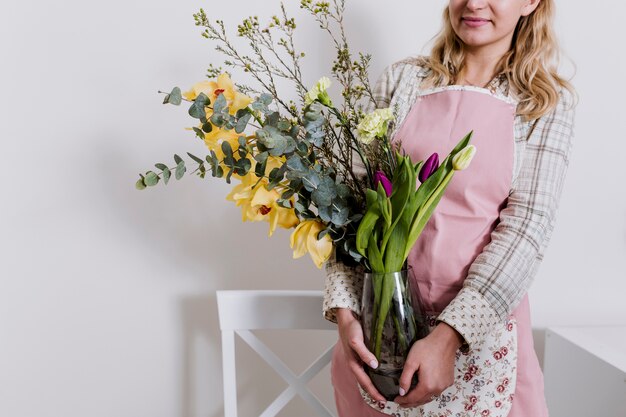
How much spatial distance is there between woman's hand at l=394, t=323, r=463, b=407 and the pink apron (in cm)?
9

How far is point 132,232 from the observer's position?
59.9 inches

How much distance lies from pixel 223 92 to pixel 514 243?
435 millimetres

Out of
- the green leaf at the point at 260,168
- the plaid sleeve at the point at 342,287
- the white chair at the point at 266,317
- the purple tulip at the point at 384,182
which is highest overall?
the green leaf at the point at 260,168

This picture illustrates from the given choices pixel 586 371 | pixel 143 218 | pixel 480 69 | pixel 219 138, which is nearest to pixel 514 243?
pixel 480 69

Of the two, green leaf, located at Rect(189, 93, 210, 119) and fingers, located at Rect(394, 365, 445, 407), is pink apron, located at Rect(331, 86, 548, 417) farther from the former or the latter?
green leaf, located at Rect(189, 93, 210, 119)

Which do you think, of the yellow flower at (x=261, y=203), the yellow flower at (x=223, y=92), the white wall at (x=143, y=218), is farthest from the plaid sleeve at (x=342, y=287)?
the white wall at (x=143, y=218)

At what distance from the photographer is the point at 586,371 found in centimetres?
137

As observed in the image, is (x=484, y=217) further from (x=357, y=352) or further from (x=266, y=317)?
(x=266, y=317)

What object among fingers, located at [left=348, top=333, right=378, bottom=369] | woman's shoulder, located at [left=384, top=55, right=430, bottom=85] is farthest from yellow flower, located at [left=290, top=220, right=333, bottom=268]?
woman's shoulder, located at [left=384, top=55, right=430, bottom=85]

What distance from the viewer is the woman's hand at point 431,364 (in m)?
0.88

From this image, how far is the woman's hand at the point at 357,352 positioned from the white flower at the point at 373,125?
25cm

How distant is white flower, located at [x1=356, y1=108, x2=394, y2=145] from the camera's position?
0.85 meters

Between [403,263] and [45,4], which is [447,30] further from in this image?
[45,4]

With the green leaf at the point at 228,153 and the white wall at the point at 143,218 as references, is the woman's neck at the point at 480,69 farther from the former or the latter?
the green leaf at the point at 228,153
